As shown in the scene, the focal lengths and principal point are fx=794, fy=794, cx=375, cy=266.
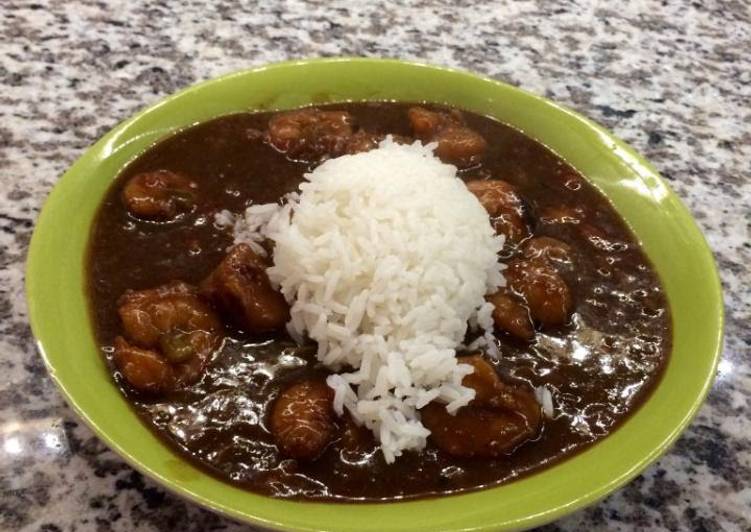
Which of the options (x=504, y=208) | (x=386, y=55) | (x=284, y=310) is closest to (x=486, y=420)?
(x=284, y=310)

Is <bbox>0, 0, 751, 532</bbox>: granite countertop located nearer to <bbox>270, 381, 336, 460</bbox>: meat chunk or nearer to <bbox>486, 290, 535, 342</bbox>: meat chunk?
<bbox>270, 381, 336, 460</bbox>: meat chunk

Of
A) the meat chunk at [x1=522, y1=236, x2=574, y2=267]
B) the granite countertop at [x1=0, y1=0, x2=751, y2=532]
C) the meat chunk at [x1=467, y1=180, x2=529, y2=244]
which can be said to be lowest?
the granite countertop at [x1=0, y1=0, x2=751, y2=532]

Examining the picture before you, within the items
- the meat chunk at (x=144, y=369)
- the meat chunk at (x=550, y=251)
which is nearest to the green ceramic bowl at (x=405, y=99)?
the meat chunk at (x=144, y=369)

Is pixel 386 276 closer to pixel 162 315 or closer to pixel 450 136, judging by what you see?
pixel 162 315

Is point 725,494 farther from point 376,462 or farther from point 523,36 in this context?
point 523,36

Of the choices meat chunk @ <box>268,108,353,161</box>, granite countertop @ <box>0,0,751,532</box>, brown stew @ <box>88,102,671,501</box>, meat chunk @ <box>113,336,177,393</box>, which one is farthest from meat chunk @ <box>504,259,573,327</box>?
meat chunk @ <box>113,336,177,393</box>

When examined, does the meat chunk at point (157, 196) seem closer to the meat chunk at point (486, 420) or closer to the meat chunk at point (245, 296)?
the meat chunk at point (245, 296)

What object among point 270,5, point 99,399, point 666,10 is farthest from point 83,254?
point 666,10
